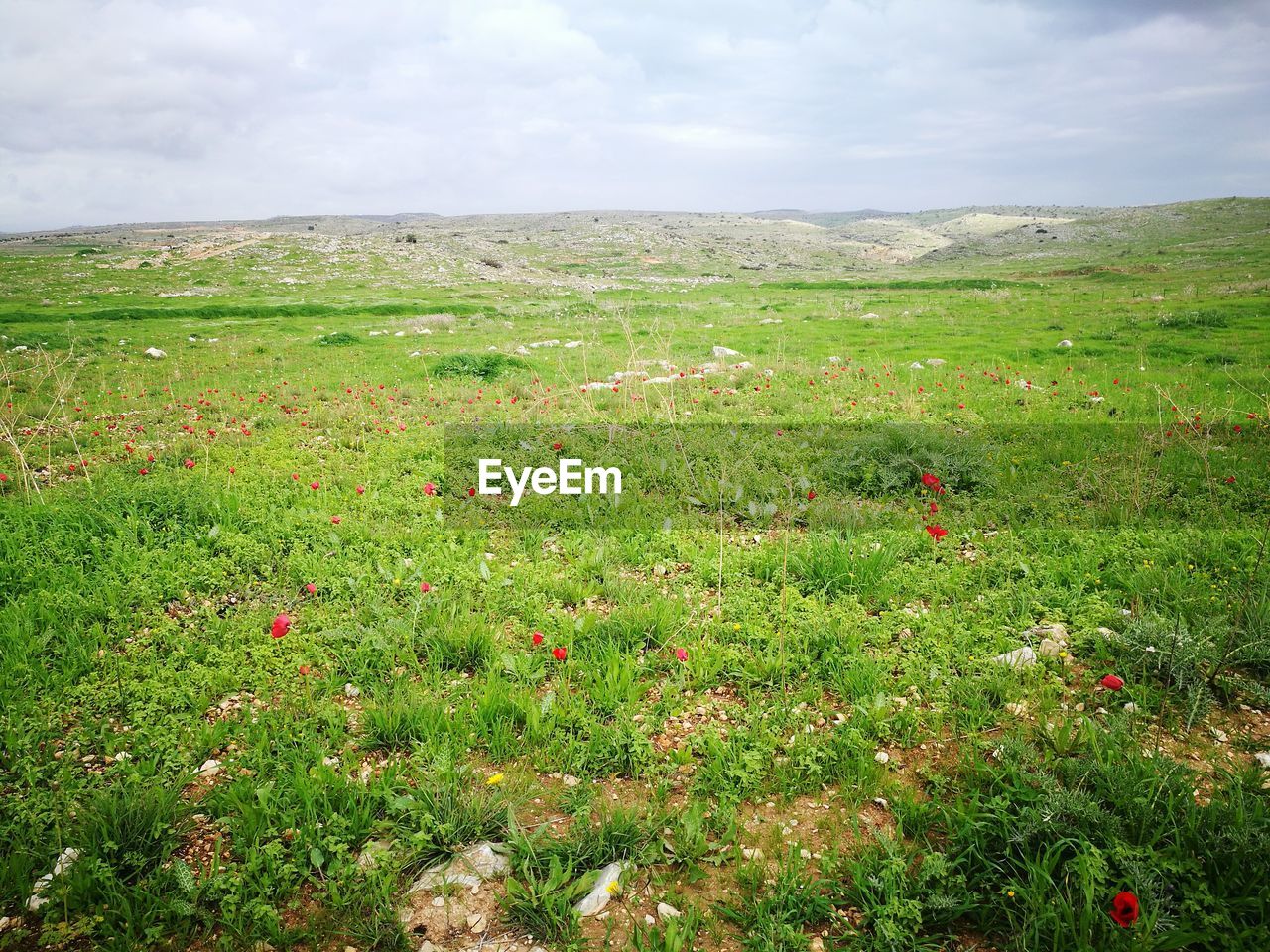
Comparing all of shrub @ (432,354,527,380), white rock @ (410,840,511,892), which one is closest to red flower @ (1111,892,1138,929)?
white rock @ (410,840,511,892)

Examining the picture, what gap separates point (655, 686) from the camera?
457cm

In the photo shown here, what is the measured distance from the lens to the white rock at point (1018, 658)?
4438 millimetres

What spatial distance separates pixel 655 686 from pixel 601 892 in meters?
1.61

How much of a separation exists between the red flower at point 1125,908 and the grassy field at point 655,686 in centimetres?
1

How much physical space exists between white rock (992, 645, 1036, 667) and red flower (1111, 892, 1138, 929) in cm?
210

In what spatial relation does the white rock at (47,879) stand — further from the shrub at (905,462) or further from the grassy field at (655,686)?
the shrub at (905,462)

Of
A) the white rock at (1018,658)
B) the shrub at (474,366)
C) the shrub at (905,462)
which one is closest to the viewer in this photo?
the white rock at (1018,658)

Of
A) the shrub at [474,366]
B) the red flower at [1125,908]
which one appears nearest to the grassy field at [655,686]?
the red flower at [1125,908]

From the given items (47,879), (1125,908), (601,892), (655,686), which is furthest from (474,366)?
(1125,908)

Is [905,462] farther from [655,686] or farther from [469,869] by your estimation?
[469,869]

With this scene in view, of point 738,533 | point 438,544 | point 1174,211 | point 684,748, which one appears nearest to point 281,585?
point 438,544

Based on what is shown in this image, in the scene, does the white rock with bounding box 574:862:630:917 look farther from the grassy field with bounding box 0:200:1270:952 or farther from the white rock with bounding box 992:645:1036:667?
the white rock with bounding box 992:645:1036:667

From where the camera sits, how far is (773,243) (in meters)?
110

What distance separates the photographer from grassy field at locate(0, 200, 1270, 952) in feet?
9.71
